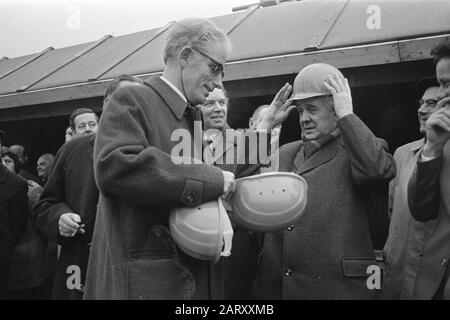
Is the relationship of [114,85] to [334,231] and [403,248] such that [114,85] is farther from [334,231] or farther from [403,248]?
[403,248]

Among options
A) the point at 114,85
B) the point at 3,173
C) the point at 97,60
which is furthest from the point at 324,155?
the point at 97,60

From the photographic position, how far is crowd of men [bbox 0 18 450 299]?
1815 millimetres

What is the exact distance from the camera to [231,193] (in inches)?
78.8

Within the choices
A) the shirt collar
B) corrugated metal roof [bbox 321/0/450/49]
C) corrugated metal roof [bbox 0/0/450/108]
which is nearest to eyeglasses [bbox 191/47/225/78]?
the shirt collar

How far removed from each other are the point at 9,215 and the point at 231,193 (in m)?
2.30

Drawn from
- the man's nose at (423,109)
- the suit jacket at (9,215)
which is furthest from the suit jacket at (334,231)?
the suit jacket at (9,215)

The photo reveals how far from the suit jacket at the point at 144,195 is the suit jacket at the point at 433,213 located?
100 centimetres

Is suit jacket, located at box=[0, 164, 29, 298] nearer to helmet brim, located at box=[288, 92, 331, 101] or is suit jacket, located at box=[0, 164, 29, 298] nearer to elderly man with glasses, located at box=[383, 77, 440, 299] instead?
helmet brim, located at box=[288, 92, 331, 101]

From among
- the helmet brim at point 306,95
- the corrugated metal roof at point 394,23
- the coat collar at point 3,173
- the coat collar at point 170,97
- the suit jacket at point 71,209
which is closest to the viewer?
the coat collar at point 170,97

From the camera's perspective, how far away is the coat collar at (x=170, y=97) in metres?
2.00

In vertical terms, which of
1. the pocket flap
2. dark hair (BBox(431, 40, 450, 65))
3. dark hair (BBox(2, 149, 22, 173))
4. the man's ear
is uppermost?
the man's ear

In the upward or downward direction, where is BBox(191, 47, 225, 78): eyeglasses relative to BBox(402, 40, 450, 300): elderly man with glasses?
upward

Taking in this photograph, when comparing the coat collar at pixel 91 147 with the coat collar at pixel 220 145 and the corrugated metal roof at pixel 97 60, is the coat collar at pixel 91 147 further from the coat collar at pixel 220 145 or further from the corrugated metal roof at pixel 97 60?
the corrugated metal roof at pixel 97 60
